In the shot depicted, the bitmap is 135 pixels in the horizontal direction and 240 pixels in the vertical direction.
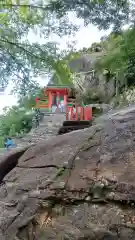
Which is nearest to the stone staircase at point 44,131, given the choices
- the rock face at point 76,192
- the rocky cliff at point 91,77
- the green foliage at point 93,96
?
the green foliage at point 93,96

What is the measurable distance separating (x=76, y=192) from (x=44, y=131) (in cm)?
599

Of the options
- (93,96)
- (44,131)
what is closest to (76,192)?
(44,131)

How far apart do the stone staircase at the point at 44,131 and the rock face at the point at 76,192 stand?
15.6ft

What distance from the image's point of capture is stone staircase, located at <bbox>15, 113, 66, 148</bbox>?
8194mm

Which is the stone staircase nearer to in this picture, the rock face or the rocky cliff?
the rocky cliff

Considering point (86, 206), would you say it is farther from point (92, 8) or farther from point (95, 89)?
point (95, 89)

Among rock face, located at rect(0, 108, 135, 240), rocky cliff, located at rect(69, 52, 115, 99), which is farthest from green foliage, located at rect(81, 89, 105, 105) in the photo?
rock face, located at rect(0, 108, 135, 240)

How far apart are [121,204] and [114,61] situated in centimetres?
574

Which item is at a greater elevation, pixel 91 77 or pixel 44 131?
pixel 91 77

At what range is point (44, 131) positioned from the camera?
338 inches

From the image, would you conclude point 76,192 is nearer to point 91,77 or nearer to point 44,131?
point 44,131

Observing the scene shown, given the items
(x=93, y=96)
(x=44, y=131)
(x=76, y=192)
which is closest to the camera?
(x=76, y=192)

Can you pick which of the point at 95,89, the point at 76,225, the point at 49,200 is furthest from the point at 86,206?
the point at 95,89

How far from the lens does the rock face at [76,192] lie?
239cm
